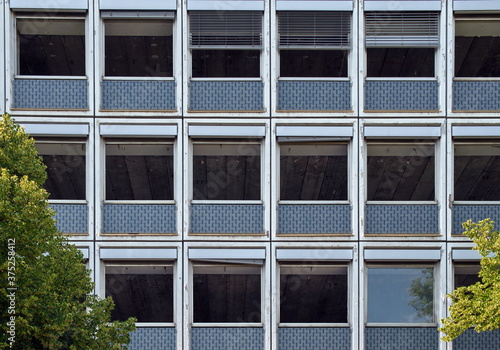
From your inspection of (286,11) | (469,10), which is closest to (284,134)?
(286,11)

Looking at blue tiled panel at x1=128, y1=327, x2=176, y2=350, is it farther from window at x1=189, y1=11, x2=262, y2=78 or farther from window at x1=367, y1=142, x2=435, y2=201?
window at x1=189, y1=11, x2=262, y2=78

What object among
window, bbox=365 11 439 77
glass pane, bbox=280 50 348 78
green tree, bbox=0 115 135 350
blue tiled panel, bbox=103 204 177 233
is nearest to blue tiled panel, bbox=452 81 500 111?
window, bbox=365 11 439 77

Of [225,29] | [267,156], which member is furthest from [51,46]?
[267,156]

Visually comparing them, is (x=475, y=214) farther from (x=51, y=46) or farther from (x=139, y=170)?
(x=51, y=46)

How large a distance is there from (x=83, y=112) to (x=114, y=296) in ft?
15.3

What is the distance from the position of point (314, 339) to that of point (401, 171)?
15.7ft

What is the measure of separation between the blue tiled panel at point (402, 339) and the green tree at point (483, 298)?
7.43 ft

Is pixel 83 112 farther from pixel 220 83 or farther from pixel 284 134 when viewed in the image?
pixel 284 134

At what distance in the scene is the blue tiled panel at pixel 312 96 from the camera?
17234mm

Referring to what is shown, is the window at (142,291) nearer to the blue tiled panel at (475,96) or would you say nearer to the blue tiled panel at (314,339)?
the blue tiled panel at (314,339)

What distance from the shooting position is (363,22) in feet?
57.1

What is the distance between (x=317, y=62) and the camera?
1756 cm

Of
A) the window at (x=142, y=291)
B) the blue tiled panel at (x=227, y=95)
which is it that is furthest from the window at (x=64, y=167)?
the blue tiled panel at (x=227, y=95)

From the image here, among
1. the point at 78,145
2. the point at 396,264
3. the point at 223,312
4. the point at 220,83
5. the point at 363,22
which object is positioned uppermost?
the point at 363,22
